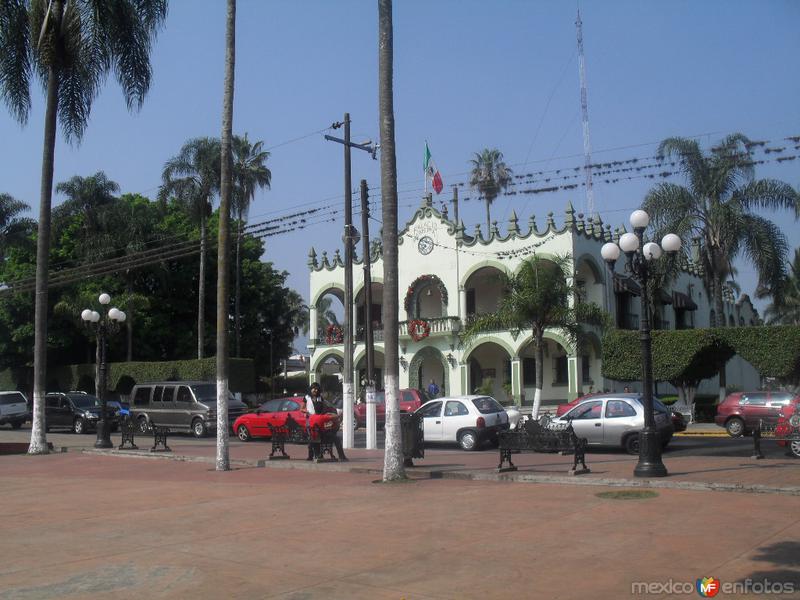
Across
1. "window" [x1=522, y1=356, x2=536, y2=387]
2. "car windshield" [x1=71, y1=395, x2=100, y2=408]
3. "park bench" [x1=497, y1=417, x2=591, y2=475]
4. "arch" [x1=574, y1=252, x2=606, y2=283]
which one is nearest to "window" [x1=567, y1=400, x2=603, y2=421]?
"park bench" [x1=497, y1=417, x2=591, y2=475]

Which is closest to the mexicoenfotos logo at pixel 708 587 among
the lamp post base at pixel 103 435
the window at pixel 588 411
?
the window at pixel 588 411

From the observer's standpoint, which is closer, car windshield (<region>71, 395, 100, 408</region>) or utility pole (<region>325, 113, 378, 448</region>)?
utility pole (<region>325, 113, 378, 448</region>)

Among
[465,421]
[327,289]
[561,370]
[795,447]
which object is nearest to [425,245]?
[327,289]

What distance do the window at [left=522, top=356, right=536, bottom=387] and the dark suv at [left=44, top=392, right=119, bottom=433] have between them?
66.9 feet

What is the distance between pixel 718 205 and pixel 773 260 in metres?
3.14

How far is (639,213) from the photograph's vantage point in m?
15.1

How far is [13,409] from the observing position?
39500 mm

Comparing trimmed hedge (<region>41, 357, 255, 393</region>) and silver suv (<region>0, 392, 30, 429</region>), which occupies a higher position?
trimmed hedge (<region>41, 357, 255, 393</region>)

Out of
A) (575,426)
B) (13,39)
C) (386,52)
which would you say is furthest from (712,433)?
(13,39)

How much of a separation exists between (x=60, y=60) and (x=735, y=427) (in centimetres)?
2268

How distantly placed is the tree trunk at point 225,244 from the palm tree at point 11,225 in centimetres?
4185

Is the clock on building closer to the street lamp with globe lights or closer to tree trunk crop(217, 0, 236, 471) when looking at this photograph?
tree trunk crop(217, 0, 236, 471)

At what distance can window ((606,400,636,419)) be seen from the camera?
768 inches

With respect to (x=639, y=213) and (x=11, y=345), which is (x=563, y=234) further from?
(x=11, y=345)
